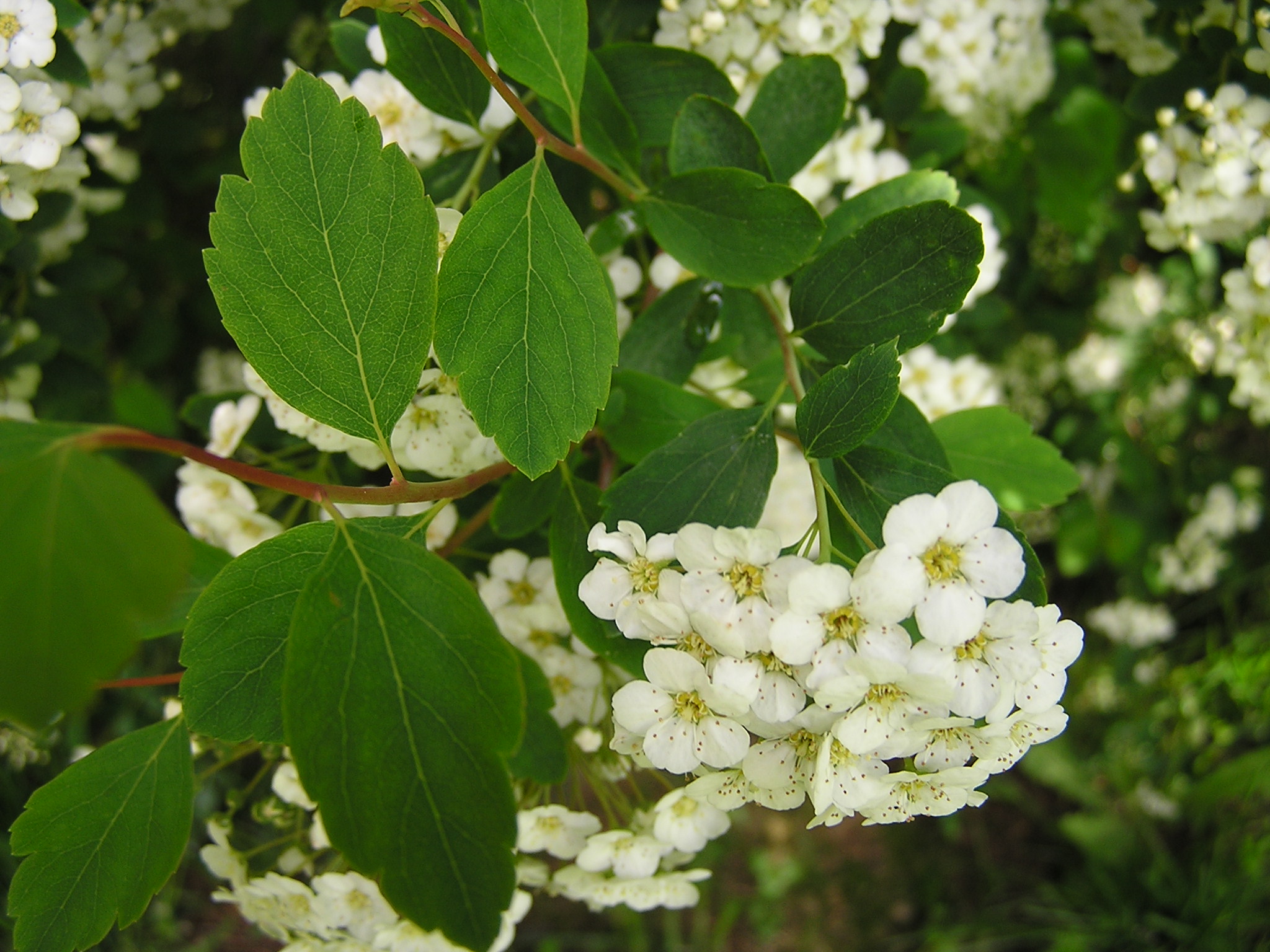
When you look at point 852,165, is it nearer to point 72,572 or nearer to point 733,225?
point 733,225

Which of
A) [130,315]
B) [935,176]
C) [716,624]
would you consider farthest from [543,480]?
[130,315]

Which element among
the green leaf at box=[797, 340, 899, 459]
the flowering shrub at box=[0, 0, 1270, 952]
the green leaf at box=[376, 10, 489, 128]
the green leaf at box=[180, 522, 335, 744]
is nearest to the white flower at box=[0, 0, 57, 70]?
the flowering shrub at box=[0, 0, 1270, 952]

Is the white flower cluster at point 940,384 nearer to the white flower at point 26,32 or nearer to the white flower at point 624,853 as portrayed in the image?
the white flower at point 624,853

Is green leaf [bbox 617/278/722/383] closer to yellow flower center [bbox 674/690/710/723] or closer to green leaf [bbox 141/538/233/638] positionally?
yellow flower center [bbox 674/690/710/723]

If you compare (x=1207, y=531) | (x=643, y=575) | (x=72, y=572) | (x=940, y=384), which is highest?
(x=72, y=572)

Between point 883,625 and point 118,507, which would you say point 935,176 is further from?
point 118,507

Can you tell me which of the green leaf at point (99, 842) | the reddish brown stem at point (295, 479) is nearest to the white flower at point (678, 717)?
the reddish brown stem at point (295, 479)

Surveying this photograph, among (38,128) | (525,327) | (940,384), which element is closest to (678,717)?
(525,327)
